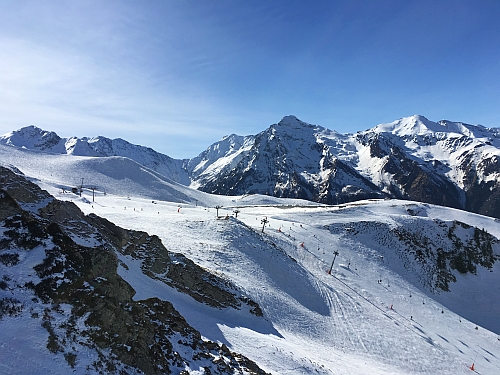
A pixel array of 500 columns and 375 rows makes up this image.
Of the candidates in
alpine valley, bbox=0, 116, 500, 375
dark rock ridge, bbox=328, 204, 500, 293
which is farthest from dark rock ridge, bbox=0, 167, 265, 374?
dark rock ridge, bbox=328, 204, 500, 293

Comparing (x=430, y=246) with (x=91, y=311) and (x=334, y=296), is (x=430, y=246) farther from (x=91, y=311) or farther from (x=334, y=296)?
(x=91, y=311)

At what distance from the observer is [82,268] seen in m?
12.5

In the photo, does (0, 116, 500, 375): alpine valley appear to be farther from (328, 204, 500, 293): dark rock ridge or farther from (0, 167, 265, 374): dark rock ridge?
(328, 204, 500, 293): dark rock ridge

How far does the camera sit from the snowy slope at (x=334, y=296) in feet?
68.0

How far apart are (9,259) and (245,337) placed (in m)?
14.2

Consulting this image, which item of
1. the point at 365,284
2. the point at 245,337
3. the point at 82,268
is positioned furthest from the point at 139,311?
the point at 365,284

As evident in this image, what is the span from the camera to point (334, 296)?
36.5 metres

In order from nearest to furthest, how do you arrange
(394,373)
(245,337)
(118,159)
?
(245,337)
(394,373)
(118,159)

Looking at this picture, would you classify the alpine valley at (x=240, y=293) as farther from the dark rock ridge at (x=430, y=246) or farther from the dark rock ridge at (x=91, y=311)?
the dark rock ridge at (x=430, y=246)

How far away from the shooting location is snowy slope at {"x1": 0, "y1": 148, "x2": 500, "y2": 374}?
68.0 feet

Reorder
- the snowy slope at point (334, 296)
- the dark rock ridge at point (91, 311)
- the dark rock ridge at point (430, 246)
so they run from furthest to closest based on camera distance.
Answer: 1. the dark rock ridge at point (430, 246)
2. the snowy slope at point (334, 296)
3. the dark rock ridge at point (91, 311)

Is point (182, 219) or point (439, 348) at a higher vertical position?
point (182, 219)

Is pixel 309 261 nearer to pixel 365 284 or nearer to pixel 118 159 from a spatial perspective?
pixel 365 284

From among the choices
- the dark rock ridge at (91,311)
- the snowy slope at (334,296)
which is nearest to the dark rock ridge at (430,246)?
the snowy slope at (334,296)
